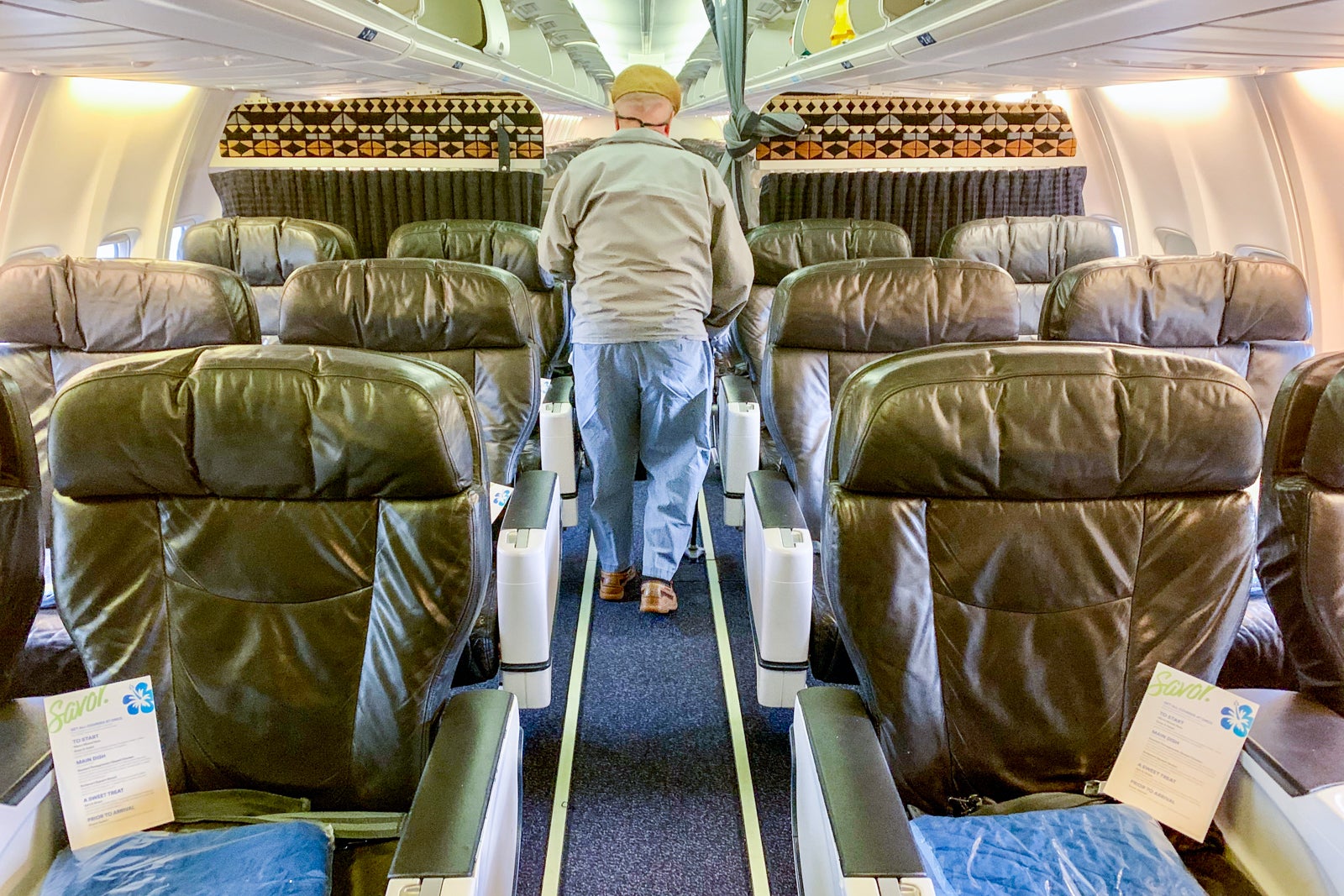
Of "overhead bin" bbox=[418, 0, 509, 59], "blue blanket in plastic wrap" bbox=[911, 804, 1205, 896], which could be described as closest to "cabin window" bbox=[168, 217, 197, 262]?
"overhead bin" bbox=[418, 0, 509, 59]

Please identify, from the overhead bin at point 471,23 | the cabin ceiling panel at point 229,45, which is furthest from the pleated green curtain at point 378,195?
the overhead bin at point 471,23

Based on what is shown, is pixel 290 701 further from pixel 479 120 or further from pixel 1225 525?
pixel 479 120

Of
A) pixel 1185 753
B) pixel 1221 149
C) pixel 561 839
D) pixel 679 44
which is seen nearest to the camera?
pixel 1185 753

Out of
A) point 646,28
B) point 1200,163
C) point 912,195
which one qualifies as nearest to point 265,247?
point 912,195

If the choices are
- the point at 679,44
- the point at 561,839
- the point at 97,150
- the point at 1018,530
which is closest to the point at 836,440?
the point at 1018,530

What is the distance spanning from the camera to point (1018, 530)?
1.43m

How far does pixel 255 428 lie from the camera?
4.44 ft

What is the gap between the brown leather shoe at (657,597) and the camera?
315 centimetres

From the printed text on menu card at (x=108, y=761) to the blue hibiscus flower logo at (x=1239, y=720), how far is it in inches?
64.3

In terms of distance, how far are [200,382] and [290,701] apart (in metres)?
0.54

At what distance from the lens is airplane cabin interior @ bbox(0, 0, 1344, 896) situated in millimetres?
1330

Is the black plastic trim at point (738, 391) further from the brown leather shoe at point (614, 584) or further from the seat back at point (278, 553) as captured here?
the seat back at point (278, 553)

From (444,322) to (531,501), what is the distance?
0.78 metres

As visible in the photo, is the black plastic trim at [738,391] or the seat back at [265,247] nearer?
the black plastic trim at [738,391]
